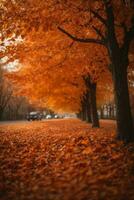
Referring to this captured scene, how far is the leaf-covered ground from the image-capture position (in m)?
6.20

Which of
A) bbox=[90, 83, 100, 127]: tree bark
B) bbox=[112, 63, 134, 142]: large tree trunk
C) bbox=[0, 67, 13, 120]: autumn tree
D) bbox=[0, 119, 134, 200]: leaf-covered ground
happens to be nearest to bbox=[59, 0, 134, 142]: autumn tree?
bbox=[112, 63, 134, 142]: large tree trunk

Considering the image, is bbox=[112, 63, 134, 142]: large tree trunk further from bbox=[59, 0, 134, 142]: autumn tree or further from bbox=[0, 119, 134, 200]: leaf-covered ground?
bbox=[0, 119, 134, 200]: leaf-covered ground

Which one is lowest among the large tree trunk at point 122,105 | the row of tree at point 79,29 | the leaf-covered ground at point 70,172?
the leaf-covered ground at point 70,172

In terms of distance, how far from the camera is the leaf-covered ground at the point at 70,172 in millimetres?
6195

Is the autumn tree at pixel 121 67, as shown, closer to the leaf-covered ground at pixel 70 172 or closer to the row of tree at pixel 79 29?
the row of tree at pixel 79 29

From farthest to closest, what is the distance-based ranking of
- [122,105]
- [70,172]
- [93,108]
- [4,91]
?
1. [4,91]
2. [93,108]
3. [122,105]
4. [70,172]

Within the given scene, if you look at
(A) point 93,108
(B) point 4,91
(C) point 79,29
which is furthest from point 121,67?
(B) point 4,91

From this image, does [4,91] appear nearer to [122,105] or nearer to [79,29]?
[79,29]

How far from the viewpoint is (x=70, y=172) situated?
7773 millimetres

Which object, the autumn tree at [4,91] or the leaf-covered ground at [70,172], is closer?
the leaf-covered ground at [70,172]

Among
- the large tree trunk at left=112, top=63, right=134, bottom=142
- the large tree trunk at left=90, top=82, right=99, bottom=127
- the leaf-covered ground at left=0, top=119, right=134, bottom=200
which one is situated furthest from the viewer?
the large tree trunk at left=90, top=82, right=99, bottom=127

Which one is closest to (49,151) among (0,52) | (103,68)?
(0,52)

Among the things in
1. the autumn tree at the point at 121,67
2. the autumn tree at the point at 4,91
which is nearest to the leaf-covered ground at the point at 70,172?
the autumn tree at the point at 121,67

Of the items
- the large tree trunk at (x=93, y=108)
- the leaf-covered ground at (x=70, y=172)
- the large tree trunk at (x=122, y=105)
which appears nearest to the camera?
the leaf-covered ground at (x=70, y=172)
